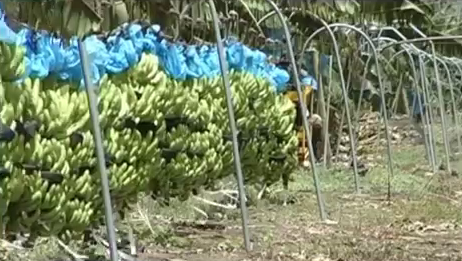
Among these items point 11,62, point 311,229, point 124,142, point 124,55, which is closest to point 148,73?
point 124,55

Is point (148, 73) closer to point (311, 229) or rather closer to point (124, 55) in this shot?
point (124, 55)

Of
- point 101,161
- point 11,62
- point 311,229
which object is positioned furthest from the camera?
point 311,229

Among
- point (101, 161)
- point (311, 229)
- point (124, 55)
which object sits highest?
point (124, 55)

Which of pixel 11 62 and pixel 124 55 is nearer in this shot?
pixel 11 62

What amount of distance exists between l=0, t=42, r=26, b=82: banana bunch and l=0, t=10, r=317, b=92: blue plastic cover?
0.17 ft

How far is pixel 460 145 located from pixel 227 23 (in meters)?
9.48

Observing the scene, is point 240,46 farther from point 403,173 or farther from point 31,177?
point 403,173

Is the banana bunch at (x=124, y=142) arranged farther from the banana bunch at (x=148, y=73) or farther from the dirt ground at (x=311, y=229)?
the dirt ground at (x=311, y=229)

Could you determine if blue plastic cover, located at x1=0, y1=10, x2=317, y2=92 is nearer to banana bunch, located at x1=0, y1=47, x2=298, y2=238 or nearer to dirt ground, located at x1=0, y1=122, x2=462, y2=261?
banana bunch, located at x1=0, y1=47, x2=298, y2=238

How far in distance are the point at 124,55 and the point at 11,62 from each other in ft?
6.78

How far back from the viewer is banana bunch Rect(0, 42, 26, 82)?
5.21 meters

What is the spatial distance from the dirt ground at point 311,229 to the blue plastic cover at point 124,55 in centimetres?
111

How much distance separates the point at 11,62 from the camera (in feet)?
17.2

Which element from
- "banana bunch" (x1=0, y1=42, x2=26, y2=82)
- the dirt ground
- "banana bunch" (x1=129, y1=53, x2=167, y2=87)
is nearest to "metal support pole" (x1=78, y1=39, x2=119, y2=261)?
"banana bunch" (x1=0, y1=42, x2=26, y2=82)
